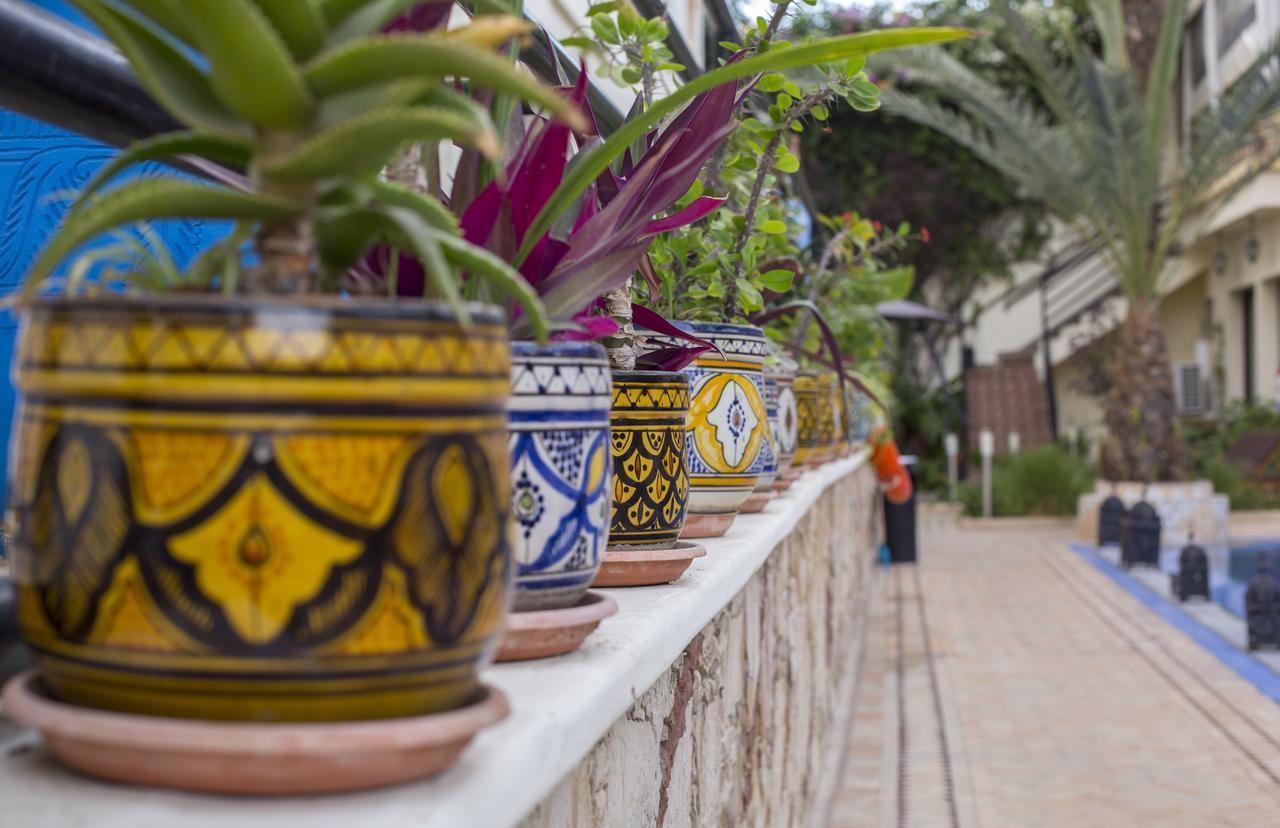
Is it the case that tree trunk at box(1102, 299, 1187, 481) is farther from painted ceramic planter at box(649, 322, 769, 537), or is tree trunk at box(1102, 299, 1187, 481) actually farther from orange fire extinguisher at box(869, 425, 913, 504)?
painted ceramic planter at box(649, 322, 769, 537)

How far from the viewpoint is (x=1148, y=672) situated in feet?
18.2

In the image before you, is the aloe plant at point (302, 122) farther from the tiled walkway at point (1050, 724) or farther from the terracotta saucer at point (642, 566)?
the tiled walkway at point (1050, 724)

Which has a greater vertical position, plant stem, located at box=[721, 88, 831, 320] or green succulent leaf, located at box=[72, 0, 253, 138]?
plant stem, located at box=[721, 88, 831, 320]

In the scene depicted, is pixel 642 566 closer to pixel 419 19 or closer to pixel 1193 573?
pixel 419 19

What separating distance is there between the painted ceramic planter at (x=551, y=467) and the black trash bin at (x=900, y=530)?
769 centimetres

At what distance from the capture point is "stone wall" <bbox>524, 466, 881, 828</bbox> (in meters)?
1.15

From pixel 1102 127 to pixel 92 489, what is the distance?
10.6 metres

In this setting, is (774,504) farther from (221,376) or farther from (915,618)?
(915,618)

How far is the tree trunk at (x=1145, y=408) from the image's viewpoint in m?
11.1

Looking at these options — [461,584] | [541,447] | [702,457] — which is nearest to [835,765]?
[702,457]

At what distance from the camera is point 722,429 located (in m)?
1.81

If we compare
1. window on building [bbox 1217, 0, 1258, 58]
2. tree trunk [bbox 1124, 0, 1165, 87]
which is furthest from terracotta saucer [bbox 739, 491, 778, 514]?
window on building [bbox 1217, 0, 1258, 58]

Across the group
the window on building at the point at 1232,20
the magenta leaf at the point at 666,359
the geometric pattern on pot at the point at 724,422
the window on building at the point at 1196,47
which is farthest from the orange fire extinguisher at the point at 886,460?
the window on building at the point at 1196,47

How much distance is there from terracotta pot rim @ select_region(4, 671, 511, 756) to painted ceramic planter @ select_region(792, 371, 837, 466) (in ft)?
8.18
